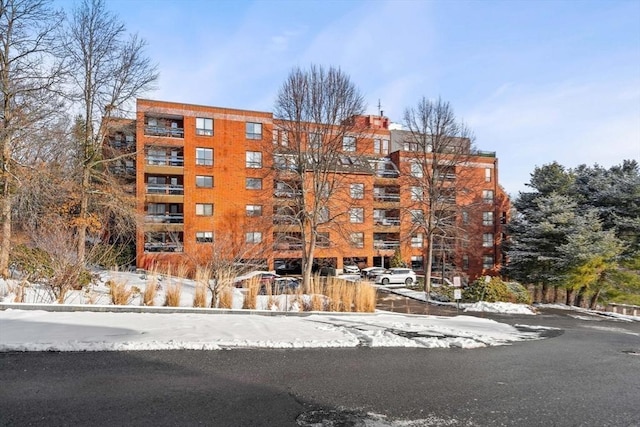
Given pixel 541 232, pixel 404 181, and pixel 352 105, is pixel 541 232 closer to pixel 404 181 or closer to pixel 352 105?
pixel 404 181

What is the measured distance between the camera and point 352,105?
2672 centimetres

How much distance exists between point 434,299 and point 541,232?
38.4ft

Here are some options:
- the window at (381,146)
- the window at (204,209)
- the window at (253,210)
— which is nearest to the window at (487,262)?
the window at (381,146)

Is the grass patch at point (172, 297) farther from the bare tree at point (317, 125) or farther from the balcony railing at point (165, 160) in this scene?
the balcony railing at point (165, 160)

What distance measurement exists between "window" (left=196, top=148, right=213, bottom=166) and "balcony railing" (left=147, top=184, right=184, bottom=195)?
270cm

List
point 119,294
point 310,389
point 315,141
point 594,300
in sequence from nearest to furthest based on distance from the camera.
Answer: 1. point 310,389
2. point 119,294
3. point 315,141
4. point 594,300

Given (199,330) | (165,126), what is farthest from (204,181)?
(199,330)

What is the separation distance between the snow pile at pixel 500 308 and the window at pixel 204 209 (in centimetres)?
2369

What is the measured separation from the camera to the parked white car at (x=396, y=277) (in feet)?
110

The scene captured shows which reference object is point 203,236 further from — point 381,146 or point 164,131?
point 381,146

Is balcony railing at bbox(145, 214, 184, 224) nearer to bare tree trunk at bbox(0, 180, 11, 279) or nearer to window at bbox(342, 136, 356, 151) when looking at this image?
window at bbox(342, 136, 356, 151)

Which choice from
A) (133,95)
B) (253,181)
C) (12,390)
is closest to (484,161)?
(253,181)

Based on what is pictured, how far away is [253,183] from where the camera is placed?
38.5m

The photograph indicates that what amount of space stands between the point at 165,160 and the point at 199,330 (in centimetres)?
3049
